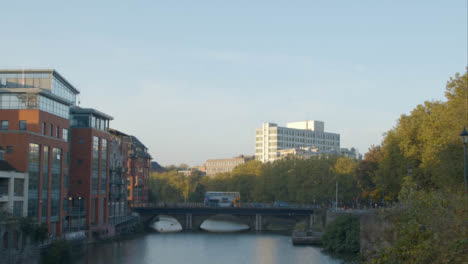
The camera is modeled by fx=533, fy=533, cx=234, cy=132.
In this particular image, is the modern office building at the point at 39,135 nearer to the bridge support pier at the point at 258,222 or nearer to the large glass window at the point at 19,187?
the large glass window at the point at 19,187

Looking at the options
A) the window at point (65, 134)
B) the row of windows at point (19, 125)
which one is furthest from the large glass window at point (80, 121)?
the row of windows at point (19, 125)

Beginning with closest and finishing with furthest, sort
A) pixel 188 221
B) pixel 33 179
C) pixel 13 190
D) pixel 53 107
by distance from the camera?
pixel 13 190 → pixel 33 179 → pixel 53 107 → pixel 188 221

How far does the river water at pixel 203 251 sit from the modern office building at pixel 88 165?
17.4ft

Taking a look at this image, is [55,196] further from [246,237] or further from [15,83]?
[246,237]

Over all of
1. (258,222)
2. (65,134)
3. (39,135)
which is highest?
(65,134)

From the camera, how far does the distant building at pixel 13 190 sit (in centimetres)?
6078

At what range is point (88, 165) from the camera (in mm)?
85125

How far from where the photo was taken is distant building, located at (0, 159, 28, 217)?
60781 mm

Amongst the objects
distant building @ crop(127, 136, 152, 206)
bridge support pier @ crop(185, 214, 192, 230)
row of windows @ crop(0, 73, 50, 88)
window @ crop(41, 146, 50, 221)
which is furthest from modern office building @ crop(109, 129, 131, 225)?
window @ crop(41, 146, 50, 221)

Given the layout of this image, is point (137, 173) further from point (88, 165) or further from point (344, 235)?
point (344, 235)

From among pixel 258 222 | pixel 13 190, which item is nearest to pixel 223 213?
pixel 258 222

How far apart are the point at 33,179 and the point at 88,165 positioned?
59.8 feet

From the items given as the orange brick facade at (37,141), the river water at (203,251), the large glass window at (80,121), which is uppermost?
the large glass window at (80,121)

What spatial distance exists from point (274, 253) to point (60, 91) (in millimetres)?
39522
